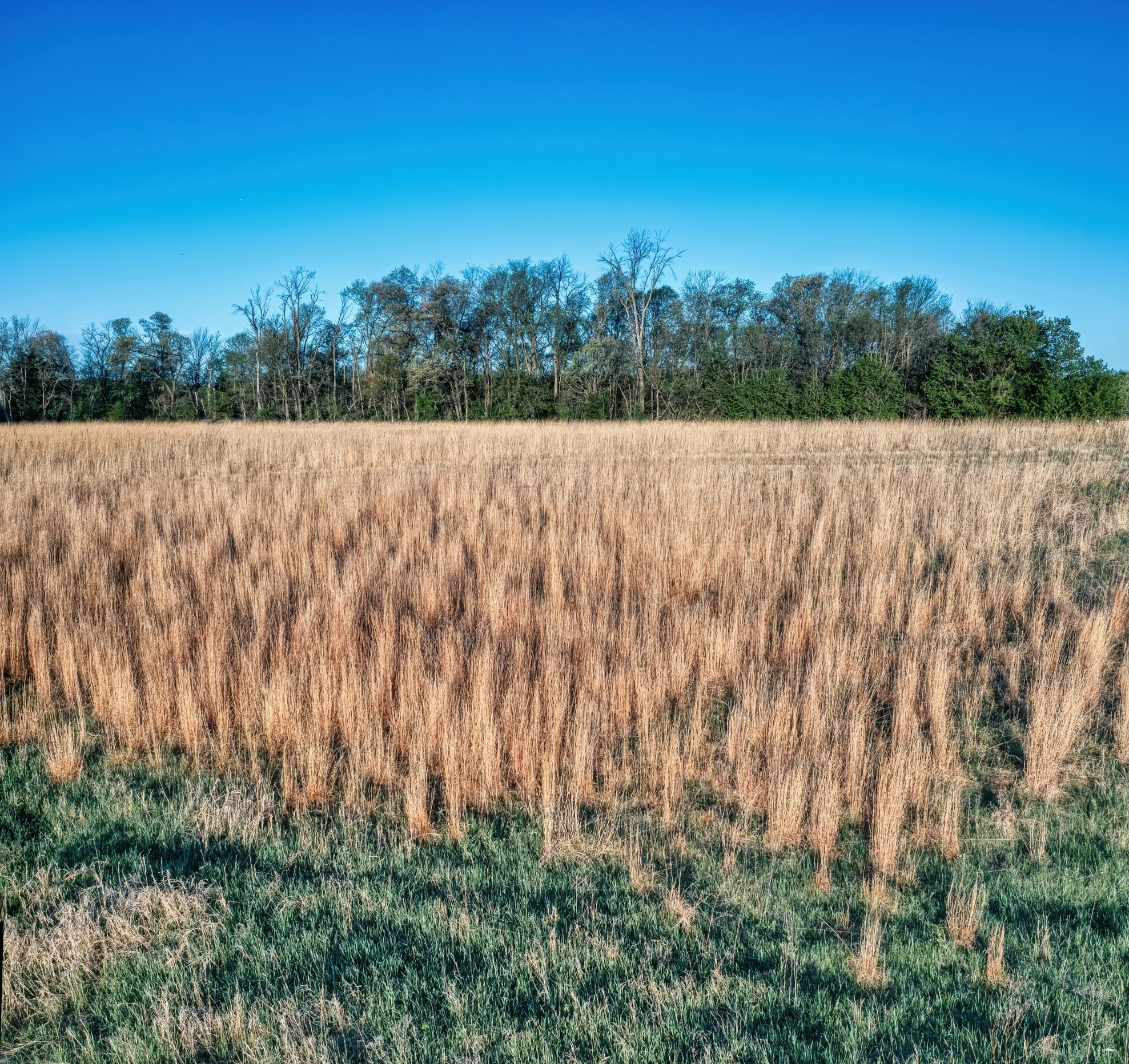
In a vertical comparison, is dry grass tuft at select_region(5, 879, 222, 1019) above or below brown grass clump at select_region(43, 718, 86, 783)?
below

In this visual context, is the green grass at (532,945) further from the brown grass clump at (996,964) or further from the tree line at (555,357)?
the tree line at (555,357)

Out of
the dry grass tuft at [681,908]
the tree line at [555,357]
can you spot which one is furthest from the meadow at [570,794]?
the tree line at [555,357]

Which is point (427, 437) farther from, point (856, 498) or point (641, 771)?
point (641, 771)

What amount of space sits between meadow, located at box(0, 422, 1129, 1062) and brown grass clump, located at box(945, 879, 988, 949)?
0.06ft

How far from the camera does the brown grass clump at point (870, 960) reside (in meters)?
2.28

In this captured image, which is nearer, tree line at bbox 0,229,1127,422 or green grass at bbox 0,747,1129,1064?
green grass at bbox 0,747,1129,1064

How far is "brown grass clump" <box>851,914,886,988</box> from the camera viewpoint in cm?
228

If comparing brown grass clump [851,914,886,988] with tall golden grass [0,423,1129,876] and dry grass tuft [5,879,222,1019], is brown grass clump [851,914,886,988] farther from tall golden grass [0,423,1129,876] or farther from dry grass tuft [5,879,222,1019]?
dry grass tuft [5,879,222,1019]

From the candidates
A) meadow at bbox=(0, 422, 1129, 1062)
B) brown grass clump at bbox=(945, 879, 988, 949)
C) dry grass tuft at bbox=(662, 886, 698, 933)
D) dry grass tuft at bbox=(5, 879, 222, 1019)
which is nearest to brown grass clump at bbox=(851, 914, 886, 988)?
meadow at bbox=(0, 422, 1129, 1062)

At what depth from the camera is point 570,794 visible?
11.5ft

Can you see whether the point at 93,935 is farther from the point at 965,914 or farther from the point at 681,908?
the point at 965,914

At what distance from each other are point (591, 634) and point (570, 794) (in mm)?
1796

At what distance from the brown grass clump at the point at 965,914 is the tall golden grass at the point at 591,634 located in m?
0.30

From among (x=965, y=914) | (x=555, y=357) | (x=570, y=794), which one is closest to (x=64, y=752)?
(x=570, y=794)
